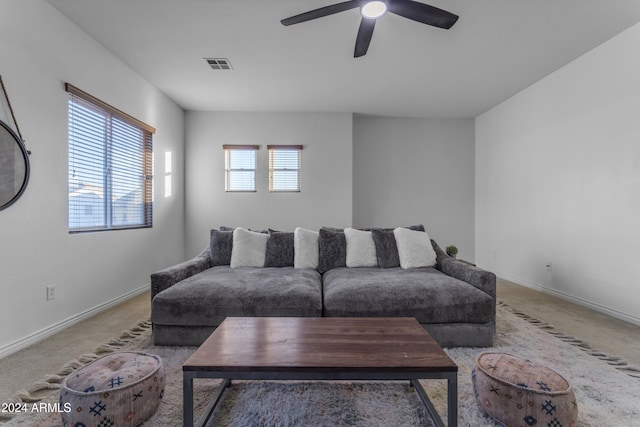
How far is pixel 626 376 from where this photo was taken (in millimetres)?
1790

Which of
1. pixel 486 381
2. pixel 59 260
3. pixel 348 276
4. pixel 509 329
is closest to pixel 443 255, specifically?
pixel 509 329

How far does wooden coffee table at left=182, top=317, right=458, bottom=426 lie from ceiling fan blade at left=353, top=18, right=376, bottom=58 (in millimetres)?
2111

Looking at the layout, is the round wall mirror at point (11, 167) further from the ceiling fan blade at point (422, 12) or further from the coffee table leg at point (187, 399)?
the ceiling fan blade at point (422, 12)

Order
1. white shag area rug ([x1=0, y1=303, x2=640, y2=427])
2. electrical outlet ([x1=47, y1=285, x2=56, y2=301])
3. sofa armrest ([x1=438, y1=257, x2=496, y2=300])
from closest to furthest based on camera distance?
white shag area rug ([x1=0, y1=303, x2=640, y2=427])
sofa armrest ([x1=438, y1=257, x2=496, y2=300])
electrical outlet ([x1=47, y1=285, x2=56, y2=301])

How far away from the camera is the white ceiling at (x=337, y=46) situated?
2457mm

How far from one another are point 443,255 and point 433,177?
8.90 feet

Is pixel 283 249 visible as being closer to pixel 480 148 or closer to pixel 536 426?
pixel 536 426

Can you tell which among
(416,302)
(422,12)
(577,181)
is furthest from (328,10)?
(577,181)

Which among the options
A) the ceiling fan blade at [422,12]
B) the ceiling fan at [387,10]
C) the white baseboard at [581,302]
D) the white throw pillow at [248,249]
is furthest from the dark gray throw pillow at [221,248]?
the white baseboard at [581,302]

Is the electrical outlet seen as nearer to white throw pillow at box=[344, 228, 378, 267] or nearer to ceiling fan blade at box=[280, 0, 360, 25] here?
white throw pillow at box=[344, 228, 378, 267]

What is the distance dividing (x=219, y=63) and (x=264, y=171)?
192 centimetres

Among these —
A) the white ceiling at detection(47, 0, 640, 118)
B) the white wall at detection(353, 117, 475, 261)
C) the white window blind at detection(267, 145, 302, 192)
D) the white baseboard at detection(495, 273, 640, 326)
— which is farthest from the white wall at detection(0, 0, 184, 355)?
the white baseboard at detection(495, 273, 640, 326)

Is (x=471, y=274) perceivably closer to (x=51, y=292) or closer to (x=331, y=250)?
(x=331, y=250)

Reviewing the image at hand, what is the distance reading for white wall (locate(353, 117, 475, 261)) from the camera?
209 inches
